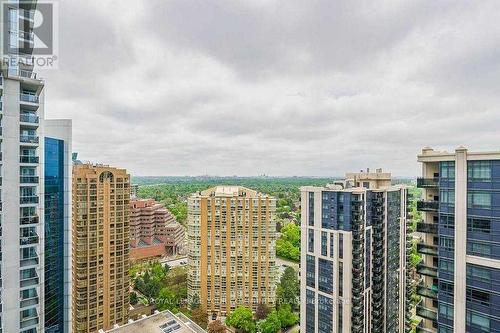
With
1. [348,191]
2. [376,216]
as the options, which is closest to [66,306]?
[348,191]

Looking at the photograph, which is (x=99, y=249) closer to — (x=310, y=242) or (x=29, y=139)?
(x=29, y=139)

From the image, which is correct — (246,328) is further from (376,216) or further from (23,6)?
(23,6)

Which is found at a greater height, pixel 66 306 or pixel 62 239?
pixel 62 239

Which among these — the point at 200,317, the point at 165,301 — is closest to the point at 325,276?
the point at 200,317

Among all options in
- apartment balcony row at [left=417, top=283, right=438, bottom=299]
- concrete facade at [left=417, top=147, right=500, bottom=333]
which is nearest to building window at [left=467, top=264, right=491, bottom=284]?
concrete facade at [left=417, top=147, right=500, bottom=333]

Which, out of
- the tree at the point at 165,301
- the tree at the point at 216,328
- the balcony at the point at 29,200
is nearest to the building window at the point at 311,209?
the tree at the point at 216,328

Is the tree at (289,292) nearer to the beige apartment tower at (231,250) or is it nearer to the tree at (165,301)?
the beige apartment tower at (231,250)
